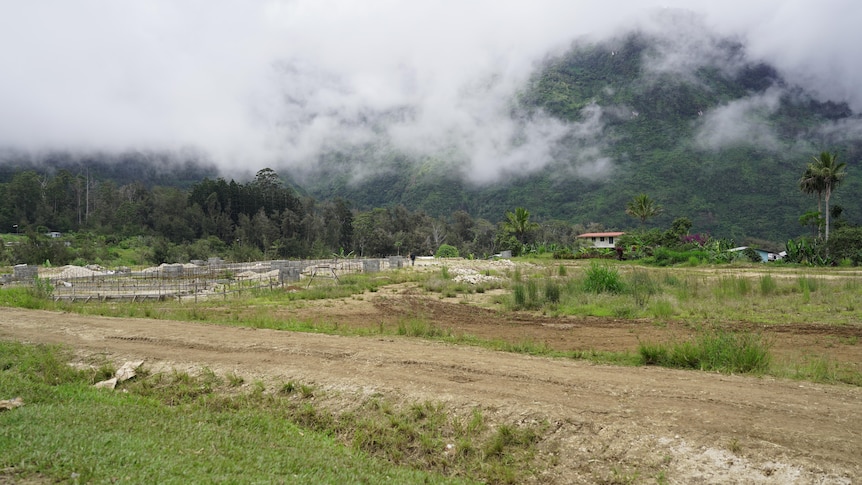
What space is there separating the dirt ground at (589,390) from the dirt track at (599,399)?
16 millimetres

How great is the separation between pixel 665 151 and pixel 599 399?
142071 mm

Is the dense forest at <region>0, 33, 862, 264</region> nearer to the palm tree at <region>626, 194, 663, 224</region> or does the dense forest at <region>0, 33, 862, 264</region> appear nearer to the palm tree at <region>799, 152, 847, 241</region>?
the palm tree at <region>799, 152, 847, 241</region>

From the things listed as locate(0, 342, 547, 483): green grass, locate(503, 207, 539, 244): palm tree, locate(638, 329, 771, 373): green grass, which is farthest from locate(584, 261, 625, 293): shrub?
locate(503, 207, 539, 244): palm tree

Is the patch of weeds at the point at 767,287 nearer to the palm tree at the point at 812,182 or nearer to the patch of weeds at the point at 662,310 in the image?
the patch of weeds at the point at 662,310

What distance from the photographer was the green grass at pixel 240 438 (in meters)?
4.80

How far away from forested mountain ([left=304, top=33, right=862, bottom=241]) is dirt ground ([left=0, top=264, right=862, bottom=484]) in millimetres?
99486

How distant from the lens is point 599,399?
21.2 feet

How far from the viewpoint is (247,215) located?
7744 cm

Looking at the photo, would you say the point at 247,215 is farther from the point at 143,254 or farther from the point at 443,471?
the point at 443,471

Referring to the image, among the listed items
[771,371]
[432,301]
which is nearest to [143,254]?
[432,301]

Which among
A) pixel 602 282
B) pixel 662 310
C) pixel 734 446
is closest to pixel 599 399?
pixel 734 446

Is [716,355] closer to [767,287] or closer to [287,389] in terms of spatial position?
[287,389]

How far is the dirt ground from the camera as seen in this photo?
16.5ft

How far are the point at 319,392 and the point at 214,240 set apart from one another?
214 ft
